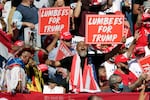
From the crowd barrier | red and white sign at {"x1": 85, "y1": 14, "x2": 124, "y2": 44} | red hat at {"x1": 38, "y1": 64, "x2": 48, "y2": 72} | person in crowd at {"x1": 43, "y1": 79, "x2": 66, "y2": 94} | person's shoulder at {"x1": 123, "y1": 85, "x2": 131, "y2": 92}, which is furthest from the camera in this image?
red and white sign at {"x1": 85, "y1": 14, "x2": 124, "y2": 44}

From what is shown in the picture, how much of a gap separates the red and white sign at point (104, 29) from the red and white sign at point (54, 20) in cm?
47

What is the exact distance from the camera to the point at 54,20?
1366 centimetres

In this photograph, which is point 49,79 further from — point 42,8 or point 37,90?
point 42,8

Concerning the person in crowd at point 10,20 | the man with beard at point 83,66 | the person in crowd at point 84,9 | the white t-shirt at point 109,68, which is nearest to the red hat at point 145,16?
the person in crowd at point 84,9

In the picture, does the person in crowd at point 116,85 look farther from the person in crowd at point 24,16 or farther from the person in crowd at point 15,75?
the person in crowd at point 24,16

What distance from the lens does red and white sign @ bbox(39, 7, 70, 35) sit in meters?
13.7

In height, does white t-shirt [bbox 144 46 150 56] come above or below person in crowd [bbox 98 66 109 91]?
above

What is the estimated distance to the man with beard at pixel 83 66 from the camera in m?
12.4

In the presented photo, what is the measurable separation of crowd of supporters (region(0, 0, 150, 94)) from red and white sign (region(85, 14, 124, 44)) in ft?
0.49

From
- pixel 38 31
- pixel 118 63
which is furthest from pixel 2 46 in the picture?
pixel 118 63

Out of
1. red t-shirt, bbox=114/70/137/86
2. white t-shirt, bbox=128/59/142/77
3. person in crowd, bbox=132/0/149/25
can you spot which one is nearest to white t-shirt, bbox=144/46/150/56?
white t-shirt, bbox=128/59/142/77

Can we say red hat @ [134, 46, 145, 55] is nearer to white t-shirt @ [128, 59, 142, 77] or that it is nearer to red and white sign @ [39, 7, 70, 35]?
white t-shirt @ [128, 59, 142, 77]

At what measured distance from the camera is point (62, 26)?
44.9 feet

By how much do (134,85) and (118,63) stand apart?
0.83m
